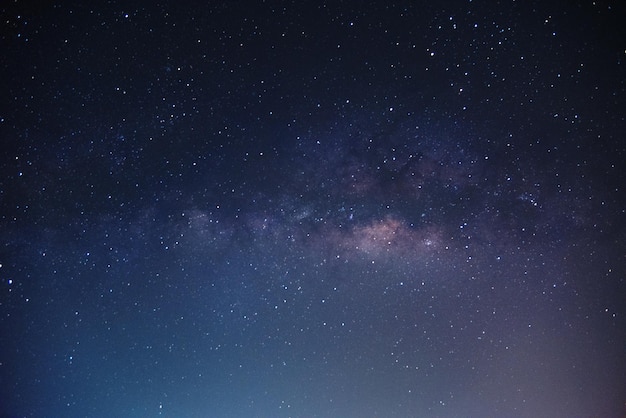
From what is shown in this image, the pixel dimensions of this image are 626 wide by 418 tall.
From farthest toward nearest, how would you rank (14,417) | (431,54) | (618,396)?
1. (14,417)
2. (618,396)
3. (431,54)

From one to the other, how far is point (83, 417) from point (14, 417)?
2790mm

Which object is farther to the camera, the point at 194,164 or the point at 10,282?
the point at 10,282

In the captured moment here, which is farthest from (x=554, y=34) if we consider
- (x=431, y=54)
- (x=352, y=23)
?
(x=352, y=23)

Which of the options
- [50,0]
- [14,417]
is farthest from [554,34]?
[14,417]

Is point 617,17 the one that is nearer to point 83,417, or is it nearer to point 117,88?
point 117,88

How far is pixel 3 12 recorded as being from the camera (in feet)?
12.6

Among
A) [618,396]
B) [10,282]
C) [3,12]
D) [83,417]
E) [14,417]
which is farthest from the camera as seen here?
[14,417]

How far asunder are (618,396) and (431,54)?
24.7 feet

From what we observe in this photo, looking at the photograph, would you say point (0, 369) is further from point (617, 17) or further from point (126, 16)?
point (617, 17)

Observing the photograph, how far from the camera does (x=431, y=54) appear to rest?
413 cm

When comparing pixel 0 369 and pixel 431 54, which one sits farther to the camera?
pixel 0 369

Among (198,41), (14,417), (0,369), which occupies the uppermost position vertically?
(198,41)

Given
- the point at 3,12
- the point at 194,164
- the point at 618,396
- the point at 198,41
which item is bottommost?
the point at 618,396

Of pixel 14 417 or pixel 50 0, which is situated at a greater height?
pixel 50 0
